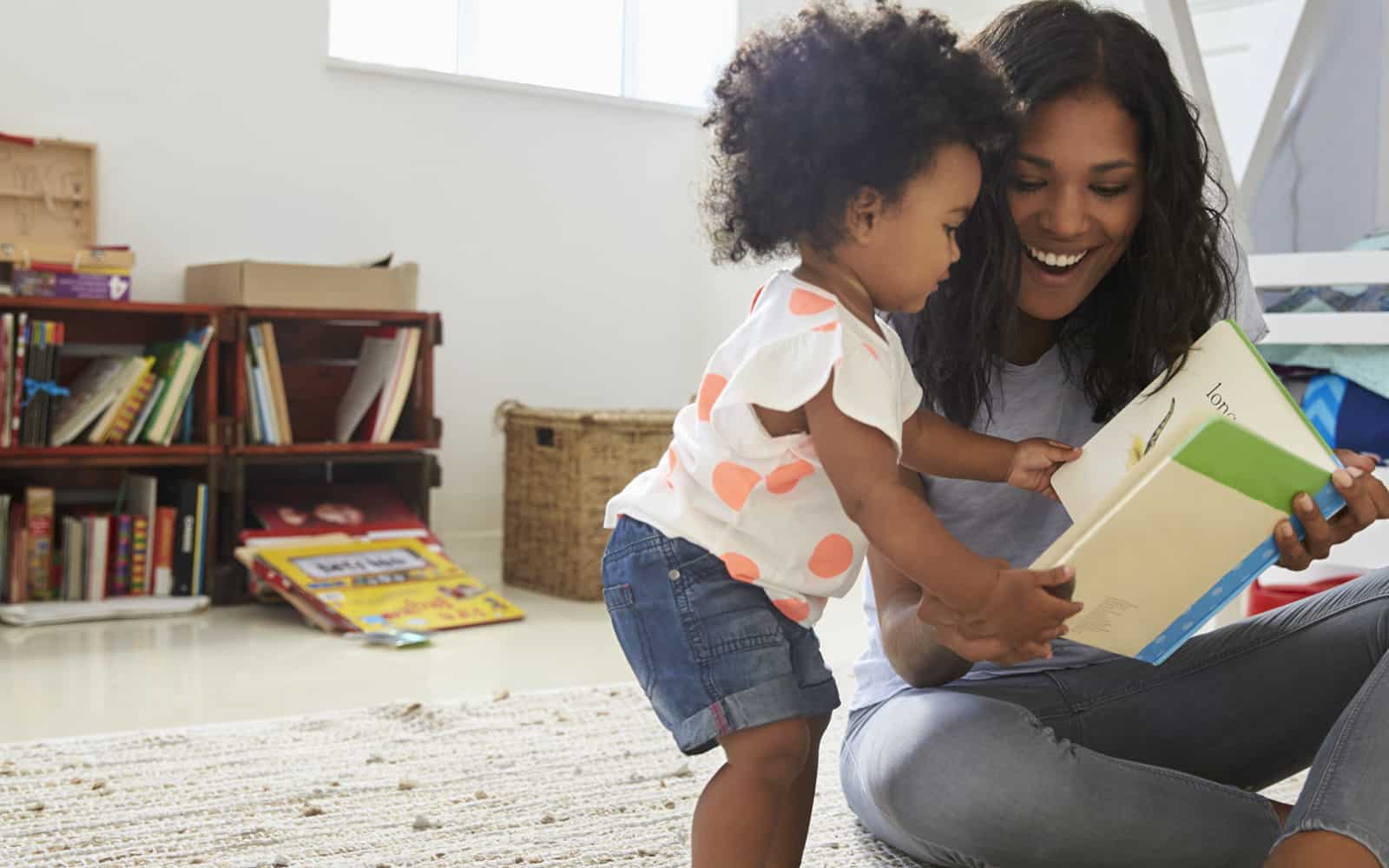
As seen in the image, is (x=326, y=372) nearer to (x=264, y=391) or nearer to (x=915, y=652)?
(x=264, y=391)

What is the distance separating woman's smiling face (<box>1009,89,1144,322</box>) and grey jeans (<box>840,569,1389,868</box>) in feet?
1.17

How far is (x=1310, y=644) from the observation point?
3.86 feet

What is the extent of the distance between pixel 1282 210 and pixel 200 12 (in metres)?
2.26

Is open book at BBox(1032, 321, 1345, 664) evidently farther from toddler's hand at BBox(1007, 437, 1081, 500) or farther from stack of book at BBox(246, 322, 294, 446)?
stack of book at BBox(246, 322, 294, 446)

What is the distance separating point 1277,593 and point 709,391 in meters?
1.68

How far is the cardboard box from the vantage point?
2771mm

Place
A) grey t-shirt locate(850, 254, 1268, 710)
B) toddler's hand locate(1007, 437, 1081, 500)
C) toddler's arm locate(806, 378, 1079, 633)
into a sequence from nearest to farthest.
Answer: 1. toddler's arm locate(806, 378, 1079, 633)
2. toddler's hand locate(1007, 437, 1081, 500)
3. grey t-shirt locate(850, 254, 1268, 710)

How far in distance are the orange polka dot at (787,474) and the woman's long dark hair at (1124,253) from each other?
27 centimetres

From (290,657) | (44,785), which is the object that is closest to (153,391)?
(290,657)

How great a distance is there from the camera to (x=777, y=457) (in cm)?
94

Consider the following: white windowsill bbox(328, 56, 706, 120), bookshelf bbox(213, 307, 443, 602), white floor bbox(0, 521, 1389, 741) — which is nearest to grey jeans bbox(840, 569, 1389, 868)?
white floor bbox(0, 521, 1389, 741)

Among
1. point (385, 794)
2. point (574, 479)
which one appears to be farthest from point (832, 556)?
point (574, 479)

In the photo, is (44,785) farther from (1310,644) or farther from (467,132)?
(467,132)

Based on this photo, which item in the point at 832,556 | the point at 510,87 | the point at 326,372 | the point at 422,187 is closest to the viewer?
the point at 832,556
